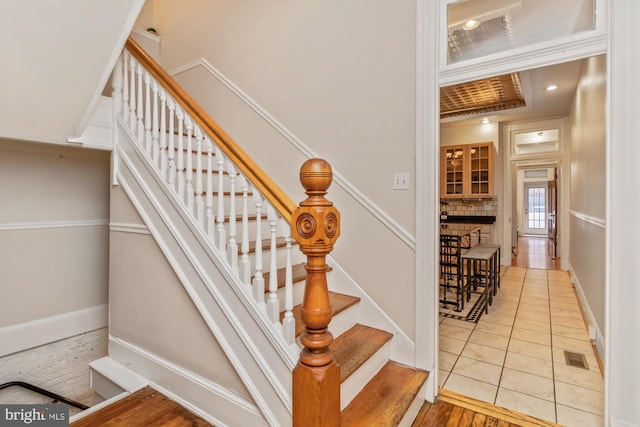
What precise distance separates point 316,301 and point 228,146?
99cm

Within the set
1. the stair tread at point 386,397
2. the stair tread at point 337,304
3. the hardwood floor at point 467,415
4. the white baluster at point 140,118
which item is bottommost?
the hardwood floor at point 467,415

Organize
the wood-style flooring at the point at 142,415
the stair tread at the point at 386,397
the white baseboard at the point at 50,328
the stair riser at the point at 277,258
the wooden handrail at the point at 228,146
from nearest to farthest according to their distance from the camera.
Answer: the wooden handrail at the point at 228,146
the stair tread at the point at 386,397
the wood-style flooring at the point at 142,415
the stair riser at the point at 277,258
the white baseboard at the point at 50,328

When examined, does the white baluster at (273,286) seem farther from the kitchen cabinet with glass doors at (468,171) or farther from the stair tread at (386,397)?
the kitchen cabinet with glass doors at (468,171)

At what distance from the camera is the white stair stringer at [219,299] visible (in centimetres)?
156

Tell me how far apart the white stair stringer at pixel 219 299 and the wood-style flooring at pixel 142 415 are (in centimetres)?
52

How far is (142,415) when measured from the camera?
1868 mm

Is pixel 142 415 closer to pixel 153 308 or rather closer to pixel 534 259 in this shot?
pixel 153 308

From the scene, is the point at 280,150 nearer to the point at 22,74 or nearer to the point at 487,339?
the point at 22,74

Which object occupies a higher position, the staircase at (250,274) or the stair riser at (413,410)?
the staircase at (250,274)

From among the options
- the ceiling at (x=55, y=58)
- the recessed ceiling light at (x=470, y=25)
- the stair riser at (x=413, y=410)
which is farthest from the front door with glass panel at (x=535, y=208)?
the ceiling at (x=55, y=58)

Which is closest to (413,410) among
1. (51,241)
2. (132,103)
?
(132,103)

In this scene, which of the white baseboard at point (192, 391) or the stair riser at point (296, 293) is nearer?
the white baseboard at point (192, 391)

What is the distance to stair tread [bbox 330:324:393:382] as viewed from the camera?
5.70 feet

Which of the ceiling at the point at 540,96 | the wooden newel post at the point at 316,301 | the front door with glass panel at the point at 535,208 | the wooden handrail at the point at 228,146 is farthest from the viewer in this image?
the front door with glass panel at the point at 535,208
